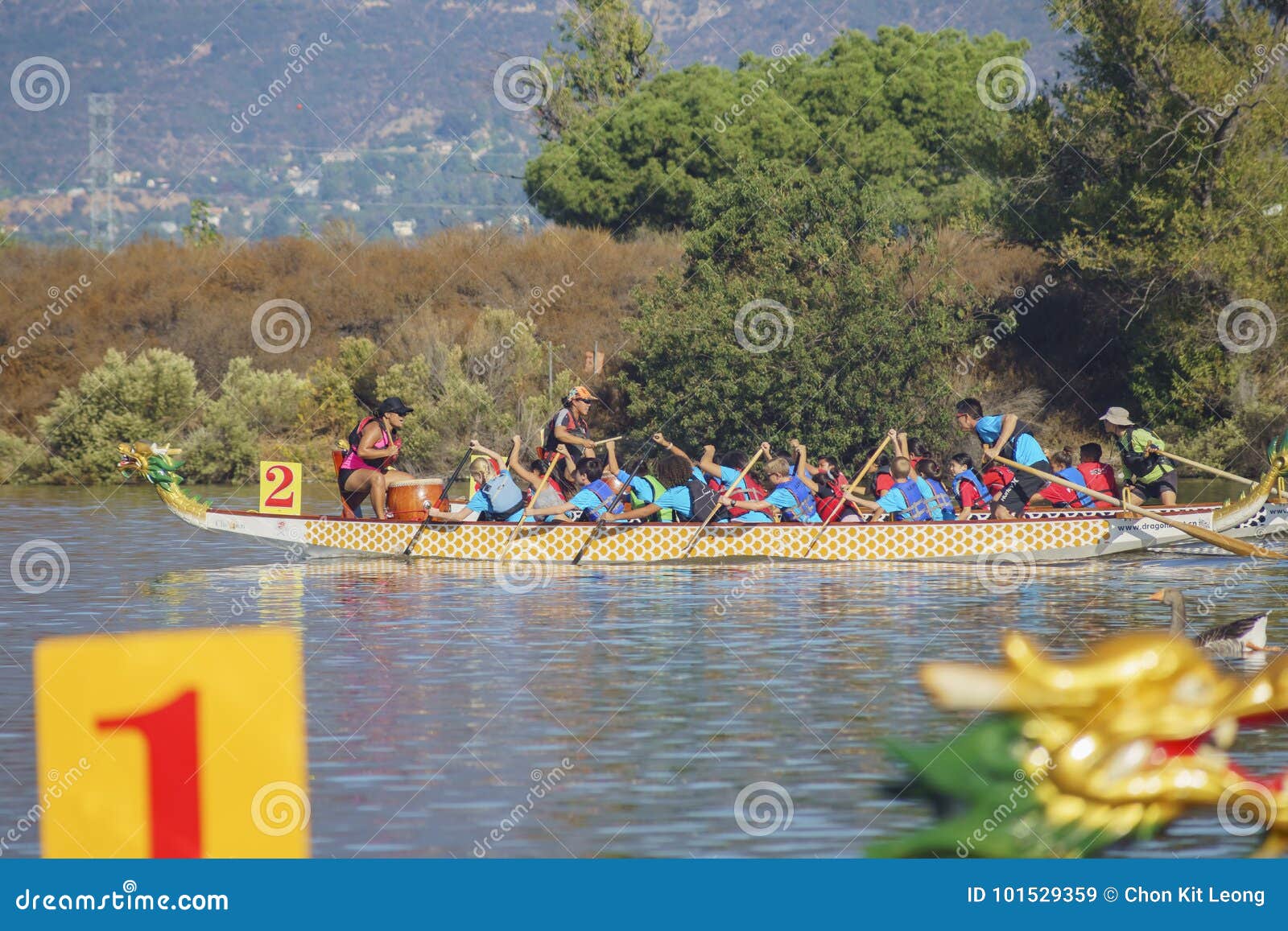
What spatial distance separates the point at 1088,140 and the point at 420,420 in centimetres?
1400

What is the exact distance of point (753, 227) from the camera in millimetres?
32469

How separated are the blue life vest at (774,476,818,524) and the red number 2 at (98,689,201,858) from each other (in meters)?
13.4

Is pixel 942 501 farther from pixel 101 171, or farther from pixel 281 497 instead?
pixel 101 171

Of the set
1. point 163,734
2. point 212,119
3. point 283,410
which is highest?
point 212,119

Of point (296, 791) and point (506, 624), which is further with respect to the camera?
point (506, 624)

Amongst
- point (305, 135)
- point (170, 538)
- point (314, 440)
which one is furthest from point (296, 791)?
point (305, 135)

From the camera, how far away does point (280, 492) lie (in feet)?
→ 61.2

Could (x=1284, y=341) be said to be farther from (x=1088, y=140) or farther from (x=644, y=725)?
(x=644, y=725)

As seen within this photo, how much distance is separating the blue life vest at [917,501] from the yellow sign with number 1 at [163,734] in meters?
13.3

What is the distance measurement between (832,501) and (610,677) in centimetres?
675

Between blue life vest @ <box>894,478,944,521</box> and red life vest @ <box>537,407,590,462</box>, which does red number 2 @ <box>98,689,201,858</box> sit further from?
red life vest @ <box>537,407,590,462</box>

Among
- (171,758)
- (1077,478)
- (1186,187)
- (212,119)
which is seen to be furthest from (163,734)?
(212,119)

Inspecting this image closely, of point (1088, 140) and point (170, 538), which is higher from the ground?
point (1088, 140)

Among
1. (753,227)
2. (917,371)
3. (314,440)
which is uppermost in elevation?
(753,227)
